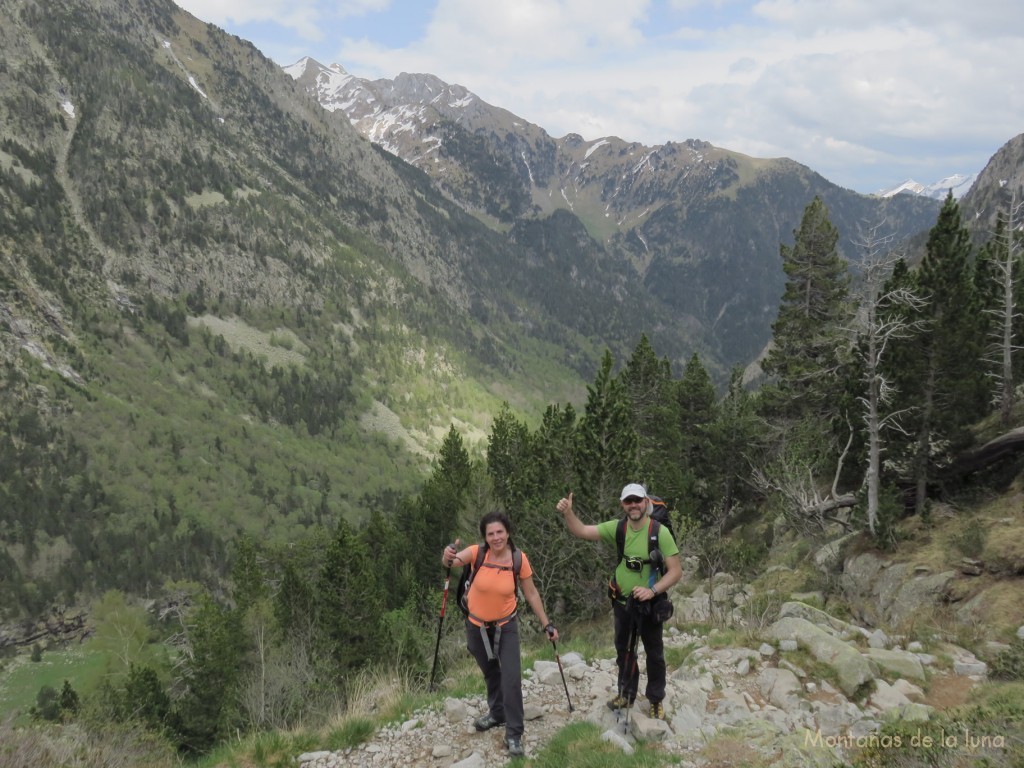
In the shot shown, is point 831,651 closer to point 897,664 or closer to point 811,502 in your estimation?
point 897,664

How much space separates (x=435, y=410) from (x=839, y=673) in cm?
18618

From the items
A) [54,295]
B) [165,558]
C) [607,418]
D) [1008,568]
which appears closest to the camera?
[1008,568]

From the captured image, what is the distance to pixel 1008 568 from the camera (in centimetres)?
1301

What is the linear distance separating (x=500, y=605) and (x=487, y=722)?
180 cm

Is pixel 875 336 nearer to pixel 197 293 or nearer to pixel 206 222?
pixel 197 293

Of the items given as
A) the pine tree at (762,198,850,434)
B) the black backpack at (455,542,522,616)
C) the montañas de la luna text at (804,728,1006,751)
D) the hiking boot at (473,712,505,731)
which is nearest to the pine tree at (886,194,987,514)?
the pine tree at (762,198,850,434)

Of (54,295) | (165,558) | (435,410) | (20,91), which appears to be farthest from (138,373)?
(20,91)

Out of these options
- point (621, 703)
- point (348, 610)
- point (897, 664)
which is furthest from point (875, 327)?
point (348, 610)

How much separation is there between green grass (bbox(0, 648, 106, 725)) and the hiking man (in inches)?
3830

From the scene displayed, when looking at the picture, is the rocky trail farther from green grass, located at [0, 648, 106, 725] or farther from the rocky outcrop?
green grass, located at [0, 648, 106, 725]

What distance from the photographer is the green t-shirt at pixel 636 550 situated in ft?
22.7

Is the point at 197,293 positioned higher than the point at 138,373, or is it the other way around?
the point at 197,293

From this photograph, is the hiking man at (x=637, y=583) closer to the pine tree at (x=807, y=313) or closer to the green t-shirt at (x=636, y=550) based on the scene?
the green t-shirt at (x=636, y=550)

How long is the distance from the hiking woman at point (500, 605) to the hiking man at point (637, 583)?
0.86 m
